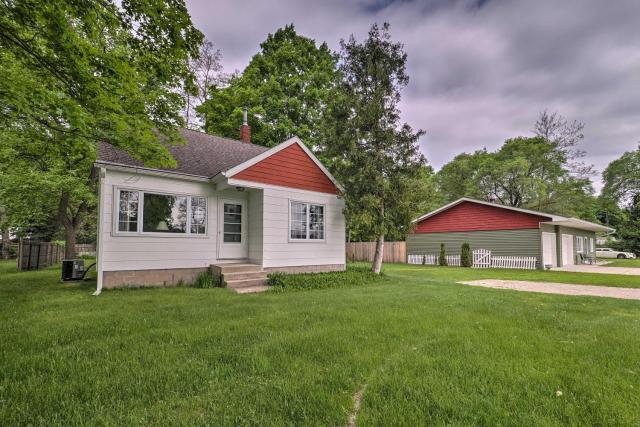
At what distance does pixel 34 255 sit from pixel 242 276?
12615 millimetres

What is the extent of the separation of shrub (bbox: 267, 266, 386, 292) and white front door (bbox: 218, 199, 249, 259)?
5.87 ft

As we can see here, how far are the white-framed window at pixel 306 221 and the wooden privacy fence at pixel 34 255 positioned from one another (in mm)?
13146

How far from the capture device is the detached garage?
18266 mm

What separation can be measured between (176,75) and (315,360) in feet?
17.8

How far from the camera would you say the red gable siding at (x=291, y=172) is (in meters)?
9.91

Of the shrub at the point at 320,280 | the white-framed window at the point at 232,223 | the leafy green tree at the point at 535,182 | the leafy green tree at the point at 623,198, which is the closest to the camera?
the shrub at the point at 320,280

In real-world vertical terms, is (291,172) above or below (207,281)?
above

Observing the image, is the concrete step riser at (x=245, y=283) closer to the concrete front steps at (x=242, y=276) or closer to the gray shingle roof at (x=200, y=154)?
the concrete front steps at (x=242, y=276)

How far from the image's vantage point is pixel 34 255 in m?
14.7

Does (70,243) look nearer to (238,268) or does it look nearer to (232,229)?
(232,229)

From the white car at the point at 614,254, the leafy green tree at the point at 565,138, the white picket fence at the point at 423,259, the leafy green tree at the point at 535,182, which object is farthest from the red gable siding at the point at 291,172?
the white car at the point at 614,254

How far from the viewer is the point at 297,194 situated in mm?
10820

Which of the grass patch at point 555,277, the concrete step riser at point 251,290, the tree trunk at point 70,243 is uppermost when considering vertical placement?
the tree trunk at point 70,243

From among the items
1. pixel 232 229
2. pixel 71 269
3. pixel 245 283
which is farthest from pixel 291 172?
pixel 71 269
